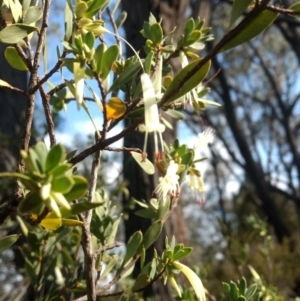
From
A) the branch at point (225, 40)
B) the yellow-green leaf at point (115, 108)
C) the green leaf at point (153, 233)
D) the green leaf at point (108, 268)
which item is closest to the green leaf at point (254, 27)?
the branch at point (225, 40)

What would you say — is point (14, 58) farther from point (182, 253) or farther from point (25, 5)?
point (182, 253)

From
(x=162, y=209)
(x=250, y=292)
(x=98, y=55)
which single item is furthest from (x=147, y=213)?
(x=98, y=55)

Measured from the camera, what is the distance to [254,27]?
0.38 meters

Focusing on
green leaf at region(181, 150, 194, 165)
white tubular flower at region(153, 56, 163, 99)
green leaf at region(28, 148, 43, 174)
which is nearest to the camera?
green leaf at region(28, 148, 43, 174)

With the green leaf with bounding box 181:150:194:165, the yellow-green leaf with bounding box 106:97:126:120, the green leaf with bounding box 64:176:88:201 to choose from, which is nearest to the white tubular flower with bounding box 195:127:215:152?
the green leaf with bounding box 181:150:194:165

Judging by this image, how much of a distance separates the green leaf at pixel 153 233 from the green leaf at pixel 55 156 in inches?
8.9

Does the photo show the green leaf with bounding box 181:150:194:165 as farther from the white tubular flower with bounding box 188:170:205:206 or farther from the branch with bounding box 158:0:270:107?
the branch with bounding box 158:0:270:107

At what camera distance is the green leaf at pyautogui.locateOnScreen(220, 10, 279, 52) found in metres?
0.37

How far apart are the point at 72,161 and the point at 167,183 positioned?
9 centimetres

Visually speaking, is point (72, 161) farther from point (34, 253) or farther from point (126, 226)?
point (126, 226)

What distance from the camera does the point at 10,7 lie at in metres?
0.47

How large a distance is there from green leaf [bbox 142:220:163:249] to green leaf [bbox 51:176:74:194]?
22 centimetres

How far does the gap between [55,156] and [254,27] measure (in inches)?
6.8

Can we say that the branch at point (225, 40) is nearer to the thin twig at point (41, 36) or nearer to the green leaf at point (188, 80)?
the green leaf at point (188, 80)
